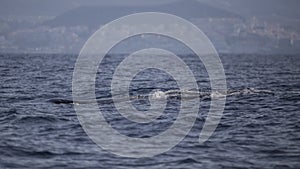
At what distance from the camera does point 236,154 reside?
16.9 m

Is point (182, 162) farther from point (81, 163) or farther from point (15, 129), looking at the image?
point (15, 129)

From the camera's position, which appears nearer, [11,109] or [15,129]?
[15,129]

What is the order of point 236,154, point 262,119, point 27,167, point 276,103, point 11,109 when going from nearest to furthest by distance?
point 27,167 < point 236,154 < point 262,119 < point 11,109 < point 276,103

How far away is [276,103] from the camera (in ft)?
96.9

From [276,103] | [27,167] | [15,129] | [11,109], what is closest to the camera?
[27,167]

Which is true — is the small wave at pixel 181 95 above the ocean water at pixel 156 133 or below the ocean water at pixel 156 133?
above

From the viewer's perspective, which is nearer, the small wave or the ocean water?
the ocean water

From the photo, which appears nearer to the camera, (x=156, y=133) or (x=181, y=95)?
(x=156, y=133)

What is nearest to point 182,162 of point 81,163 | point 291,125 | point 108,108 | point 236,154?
point 236,154

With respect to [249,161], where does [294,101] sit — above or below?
above

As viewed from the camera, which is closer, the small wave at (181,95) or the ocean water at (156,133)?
the ocean water at (156,133)

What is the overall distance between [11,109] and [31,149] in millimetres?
9329

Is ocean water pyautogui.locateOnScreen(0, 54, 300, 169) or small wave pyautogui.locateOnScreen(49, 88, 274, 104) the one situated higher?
small wave pyautogui.locateOnScreen(49, 88, 274, 104)

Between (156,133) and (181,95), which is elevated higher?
(181,95)
